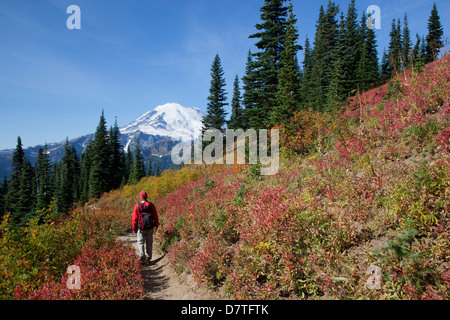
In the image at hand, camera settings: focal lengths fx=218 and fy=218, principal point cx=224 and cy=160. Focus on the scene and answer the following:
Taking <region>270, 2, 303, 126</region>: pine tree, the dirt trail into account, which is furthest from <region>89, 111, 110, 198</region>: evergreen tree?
the dirt trail

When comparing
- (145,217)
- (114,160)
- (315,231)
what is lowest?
(145,217)

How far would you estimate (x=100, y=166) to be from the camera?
47.9 meters

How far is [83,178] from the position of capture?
6794cm

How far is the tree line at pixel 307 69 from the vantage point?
15.2 m

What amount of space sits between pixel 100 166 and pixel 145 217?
4721 centimetres

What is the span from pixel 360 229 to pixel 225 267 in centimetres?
296

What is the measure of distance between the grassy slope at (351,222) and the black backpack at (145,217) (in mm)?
1120

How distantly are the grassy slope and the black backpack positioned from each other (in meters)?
1.12

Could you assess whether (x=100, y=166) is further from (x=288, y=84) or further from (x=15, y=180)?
(x=288, y=84)

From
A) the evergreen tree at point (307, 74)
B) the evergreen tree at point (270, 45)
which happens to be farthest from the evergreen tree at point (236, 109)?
the evergreen tree at point (270, 45)

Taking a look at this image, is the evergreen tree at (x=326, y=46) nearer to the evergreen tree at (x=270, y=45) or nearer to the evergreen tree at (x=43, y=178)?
the evergreen tree at (x=270, y=45)

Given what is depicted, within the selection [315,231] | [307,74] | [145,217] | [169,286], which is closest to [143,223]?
[145,217]
